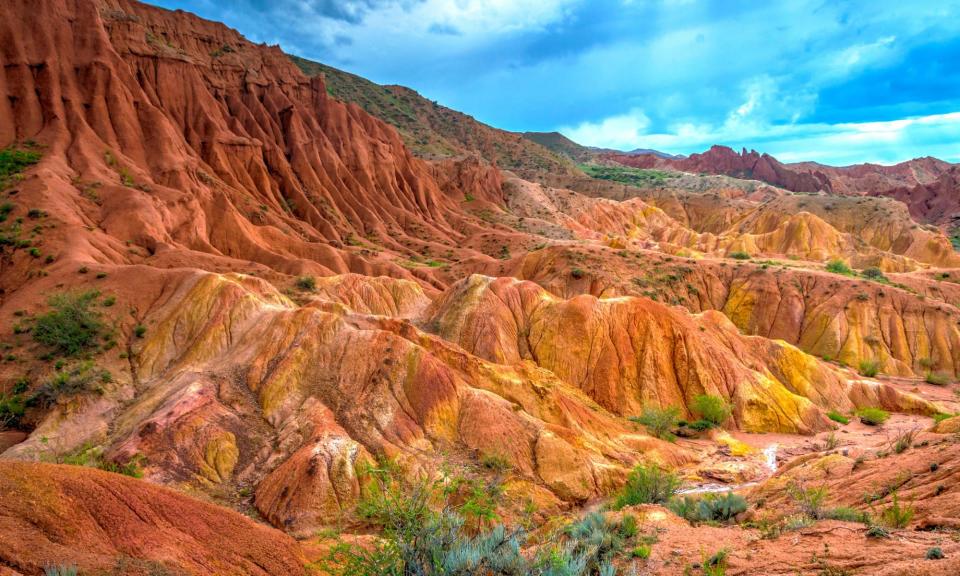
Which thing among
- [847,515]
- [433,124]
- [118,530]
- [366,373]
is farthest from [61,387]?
[433,124]

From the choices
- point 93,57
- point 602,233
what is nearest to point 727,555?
point 93,57

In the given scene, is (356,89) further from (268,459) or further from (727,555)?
(727,555)

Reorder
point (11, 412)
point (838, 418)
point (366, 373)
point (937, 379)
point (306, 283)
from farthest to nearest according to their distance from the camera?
1. point (306, 283)
2. point (937, 379)
3. point (838, 418)
4. point (366, 373)
5. point (11, 412)

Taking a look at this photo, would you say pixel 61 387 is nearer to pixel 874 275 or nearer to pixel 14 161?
pixel 14 161

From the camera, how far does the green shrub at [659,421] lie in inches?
1134

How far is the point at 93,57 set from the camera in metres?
59.2

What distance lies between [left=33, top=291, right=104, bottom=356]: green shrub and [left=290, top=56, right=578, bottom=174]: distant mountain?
4724 inches

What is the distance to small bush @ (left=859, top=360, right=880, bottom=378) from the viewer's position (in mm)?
45594

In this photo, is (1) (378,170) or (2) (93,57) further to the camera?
(1) (378,170)

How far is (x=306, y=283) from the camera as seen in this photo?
152ft

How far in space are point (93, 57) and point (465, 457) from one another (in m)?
69.6

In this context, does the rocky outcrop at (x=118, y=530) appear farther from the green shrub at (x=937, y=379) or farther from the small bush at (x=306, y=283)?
the green shrub at (x=937, y=379)

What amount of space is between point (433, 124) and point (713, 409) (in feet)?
505

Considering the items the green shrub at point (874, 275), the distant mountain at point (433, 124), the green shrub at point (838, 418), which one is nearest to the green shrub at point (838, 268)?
the green shrub at point (874, 275)
